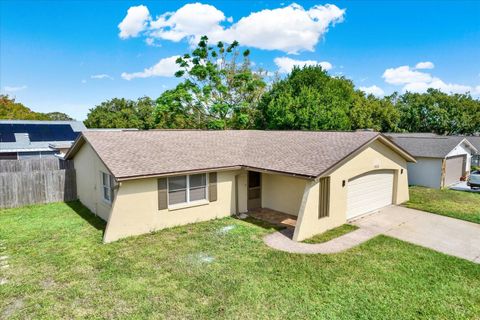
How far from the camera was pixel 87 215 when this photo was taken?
12969 millimetres

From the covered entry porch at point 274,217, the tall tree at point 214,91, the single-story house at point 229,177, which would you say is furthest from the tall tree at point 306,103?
the covered entry porch at point 274,217

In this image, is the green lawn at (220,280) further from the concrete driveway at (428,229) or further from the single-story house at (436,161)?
the single-story house at (436,161)

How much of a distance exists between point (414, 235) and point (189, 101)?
28.5 meters

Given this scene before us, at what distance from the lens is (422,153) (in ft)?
70.3

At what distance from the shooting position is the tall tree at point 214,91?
33.8 metres

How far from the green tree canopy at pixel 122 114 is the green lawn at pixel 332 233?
1823 inches

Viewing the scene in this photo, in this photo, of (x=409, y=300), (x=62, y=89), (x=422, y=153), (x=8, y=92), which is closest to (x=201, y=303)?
(x=409, y=300)

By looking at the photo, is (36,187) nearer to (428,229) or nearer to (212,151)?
(212,151)

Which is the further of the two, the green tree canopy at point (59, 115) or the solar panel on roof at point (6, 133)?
the green tree canopy at point (59, 115)

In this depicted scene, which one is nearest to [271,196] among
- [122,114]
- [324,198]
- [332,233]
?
[324,198]

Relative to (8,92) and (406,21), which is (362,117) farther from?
(8,92)

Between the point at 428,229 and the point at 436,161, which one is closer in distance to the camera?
the point at 428,229

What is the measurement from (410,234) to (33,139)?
1139 inches

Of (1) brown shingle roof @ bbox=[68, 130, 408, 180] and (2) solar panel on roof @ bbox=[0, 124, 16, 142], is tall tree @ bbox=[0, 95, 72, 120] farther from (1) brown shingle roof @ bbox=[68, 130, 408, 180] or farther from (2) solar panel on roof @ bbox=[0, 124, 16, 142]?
(1) brown shingle roof @ bbox=[68, 130, 408, 180]
